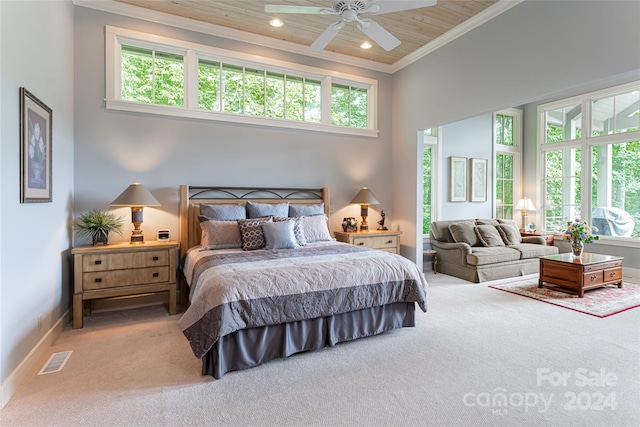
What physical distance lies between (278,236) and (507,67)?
331 centimetres

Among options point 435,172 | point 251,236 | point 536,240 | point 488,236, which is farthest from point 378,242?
point 536,240

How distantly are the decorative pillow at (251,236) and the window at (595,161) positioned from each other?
611 centimetres

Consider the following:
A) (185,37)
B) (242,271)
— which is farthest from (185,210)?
(185,37)

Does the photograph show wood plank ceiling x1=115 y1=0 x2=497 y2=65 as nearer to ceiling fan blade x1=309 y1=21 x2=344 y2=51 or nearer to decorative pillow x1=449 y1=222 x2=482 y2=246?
ceiling fan blade x1=309 y1=21 x2=344 y2=51

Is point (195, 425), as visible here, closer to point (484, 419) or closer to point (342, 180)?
point (484, 419)

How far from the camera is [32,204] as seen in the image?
250 centimetres

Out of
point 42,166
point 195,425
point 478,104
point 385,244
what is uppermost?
point 478,104

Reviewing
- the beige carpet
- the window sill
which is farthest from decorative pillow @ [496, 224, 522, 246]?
the window sill

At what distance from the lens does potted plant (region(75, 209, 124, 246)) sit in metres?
3.42

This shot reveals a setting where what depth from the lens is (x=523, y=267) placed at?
534 cm

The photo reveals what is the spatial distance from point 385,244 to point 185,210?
114 inches

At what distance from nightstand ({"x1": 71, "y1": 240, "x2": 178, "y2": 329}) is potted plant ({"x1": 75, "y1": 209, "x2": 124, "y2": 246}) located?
0.12 metres

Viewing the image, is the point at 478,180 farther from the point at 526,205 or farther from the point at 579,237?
the point at 579,237

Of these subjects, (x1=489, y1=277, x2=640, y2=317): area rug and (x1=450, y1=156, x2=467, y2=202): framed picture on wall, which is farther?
(x1=450, y1=156, x2=467, y2=202): framed picture on wall
